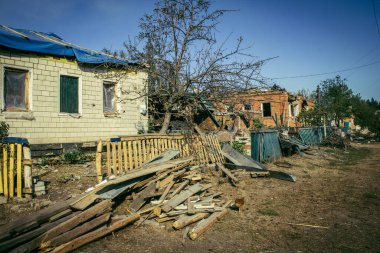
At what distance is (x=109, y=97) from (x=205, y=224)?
8.33 metres

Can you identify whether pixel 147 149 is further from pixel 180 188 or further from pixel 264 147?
pixel 264 147

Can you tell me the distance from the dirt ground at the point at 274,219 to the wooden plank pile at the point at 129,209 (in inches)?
7.3

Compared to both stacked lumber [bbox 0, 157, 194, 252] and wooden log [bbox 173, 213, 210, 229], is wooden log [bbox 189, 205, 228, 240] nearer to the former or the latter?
wooden log [bbox 173, 213, 210, 229]

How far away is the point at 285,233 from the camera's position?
151 inches

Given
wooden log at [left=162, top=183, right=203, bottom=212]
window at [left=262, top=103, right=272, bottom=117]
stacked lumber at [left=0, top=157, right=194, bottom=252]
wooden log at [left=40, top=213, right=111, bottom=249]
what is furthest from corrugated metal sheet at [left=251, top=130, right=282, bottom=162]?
window at [left=262, top=103, right=272, bottom=117]

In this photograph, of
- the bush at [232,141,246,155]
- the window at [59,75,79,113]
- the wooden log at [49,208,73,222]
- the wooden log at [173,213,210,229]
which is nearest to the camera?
the wooden log at [49,208,73,222]

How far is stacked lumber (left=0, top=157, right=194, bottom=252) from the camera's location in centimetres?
310

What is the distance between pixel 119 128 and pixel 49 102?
119 inches

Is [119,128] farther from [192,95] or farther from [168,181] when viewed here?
[168,181]

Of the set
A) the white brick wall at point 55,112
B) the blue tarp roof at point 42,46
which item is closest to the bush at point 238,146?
the white brick wall at point 55,112

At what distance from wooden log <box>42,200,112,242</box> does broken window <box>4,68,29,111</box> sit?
6.31 meters

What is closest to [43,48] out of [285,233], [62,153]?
[62,153]

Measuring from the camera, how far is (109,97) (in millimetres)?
10617

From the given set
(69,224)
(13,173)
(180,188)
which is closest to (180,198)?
(180,188)
